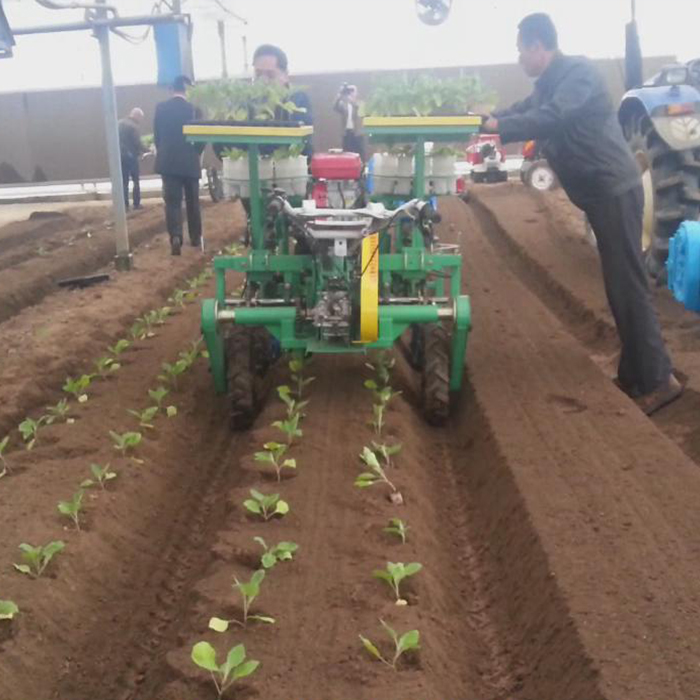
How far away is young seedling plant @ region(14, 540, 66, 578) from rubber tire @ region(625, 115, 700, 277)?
5091 millimetres

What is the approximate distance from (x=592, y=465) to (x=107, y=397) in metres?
2.87

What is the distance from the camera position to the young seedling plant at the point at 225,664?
2.89 meters

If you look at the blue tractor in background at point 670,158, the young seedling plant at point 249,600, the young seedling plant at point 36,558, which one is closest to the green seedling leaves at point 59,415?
the young seedling plant at point 36,558

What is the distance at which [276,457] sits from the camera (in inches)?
185

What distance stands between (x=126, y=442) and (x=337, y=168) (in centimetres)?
291

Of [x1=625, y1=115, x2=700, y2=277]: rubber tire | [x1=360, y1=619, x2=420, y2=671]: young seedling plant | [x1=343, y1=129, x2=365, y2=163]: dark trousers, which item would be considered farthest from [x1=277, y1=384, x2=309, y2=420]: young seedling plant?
[x1=343, y1=129, x2=365, y2=163]: dark trousers

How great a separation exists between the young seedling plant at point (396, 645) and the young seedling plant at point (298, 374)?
8.70 ft

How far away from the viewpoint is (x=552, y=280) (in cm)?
917

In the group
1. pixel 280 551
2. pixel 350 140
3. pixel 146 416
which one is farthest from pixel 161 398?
pixel 350 140

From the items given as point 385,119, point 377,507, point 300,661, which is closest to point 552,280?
point 385,119

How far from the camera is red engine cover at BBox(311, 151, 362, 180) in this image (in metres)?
7.02

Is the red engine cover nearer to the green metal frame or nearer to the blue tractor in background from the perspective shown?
the green metal frame

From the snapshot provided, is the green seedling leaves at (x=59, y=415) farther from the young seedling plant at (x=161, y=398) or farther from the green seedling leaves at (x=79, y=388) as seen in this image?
the young seedling plant at (x=161, y=398)

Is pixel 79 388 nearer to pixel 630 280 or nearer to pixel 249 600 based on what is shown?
pixel 249 600
